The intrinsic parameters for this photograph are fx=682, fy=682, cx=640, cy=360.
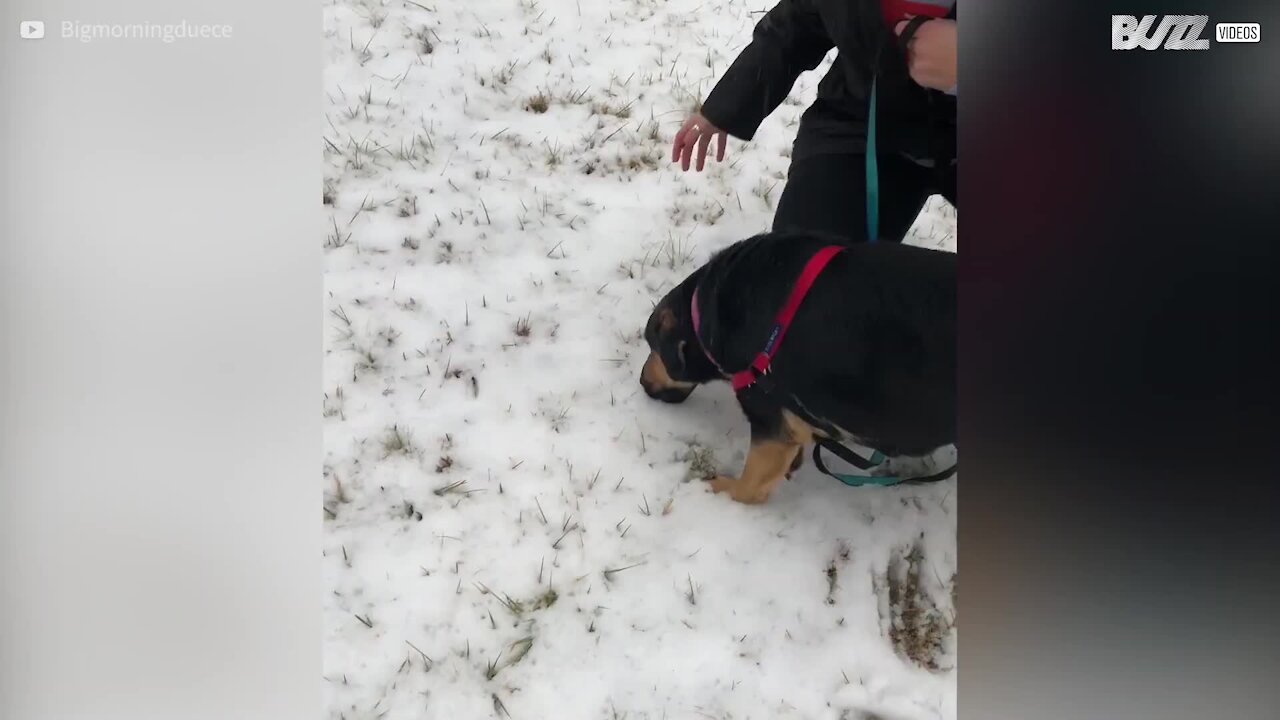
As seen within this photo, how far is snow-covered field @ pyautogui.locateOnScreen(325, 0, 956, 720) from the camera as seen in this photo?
1.74 m

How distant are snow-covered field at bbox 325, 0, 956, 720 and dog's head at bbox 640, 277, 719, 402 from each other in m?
0.10

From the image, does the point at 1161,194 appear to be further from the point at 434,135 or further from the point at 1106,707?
the point at 434,135

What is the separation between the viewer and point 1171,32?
0.92m

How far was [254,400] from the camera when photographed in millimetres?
1561

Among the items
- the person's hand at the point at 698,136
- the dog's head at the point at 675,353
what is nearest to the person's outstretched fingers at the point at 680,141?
the person's hand at the point at 698,136

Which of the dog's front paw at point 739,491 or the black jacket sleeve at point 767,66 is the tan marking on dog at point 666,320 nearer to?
the dog's front paw at point 739,491

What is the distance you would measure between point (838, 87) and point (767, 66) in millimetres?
255

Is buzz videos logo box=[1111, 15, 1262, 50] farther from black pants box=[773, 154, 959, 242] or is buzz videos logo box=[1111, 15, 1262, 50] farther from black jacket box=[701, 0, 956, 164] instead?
black pants box=[773, 154, 959, 242]

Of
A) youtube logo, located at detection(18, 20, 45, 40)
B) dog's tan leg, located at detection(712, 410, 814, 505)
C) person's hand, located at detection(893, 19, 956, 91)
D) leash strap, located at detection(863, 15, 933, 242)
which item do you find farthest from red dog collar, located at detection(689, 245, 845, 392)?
youtube logo, located at detection(18, 20, 45, 40)

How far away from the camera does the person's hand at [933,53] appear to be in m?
1.68

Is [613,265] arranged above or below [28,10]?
below

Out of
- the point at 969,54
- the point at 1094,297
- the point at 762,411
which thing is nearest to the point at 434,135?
the point at 762,411

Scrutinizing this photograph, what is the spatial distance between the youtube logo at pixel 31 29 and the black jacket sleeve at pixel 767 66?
184cm

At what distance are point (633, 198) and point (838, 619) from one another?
196cm
